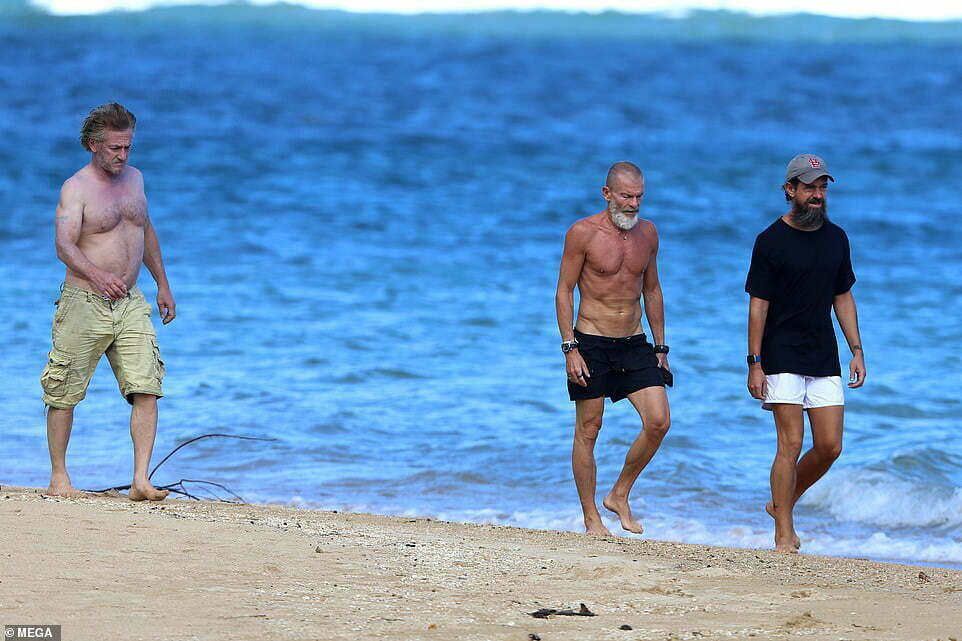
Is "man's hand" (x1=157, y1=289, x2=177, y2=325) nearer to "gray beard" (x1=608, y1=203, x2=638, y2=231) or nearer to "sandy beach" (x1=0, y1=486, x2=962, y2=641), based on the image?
"sandy beach" (x1=0, y1=486, x2=962, y2=641)

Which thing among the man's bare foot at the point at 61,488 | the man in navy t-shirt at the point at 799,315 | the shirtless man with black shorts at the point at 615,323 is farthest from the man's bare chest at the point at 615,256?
the man's bare foot at the point at 61,488

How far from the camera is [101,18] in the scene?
78562 millimetres

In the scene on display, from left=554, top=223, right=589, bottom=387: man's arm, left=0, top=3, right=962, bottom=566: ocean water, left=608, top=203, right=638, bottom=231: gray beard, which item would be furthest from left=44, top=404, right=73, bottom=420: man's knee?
left=608, top=203, right=638, bottom=231: gray beard

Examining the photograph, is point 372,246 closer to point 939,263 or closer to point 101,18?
point 939,263

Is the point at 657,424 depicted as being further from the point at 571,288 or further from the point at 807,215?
the point at 807,215

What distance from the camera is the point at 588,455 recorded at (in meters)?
6.22

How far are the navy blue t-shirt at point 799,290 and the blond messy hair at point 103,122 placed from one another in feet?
9.30

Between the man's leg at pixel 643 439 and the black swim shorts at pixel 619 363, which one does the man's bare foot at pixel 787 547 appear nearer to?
the man's leg at pixel 643 439

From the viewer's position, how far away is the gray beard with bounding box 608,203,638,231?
19.8 ft

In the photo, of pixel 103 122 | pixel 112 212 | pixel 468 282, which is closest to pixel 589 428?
pixel 112 212

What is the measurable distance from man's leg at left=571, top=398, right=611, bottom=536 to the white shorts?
2.67 ft

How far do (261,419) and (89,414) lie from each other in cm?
119

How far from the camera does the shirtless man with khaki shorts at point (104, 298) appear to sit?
5844 mm

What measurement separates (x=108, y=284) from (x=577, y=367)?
214cm
